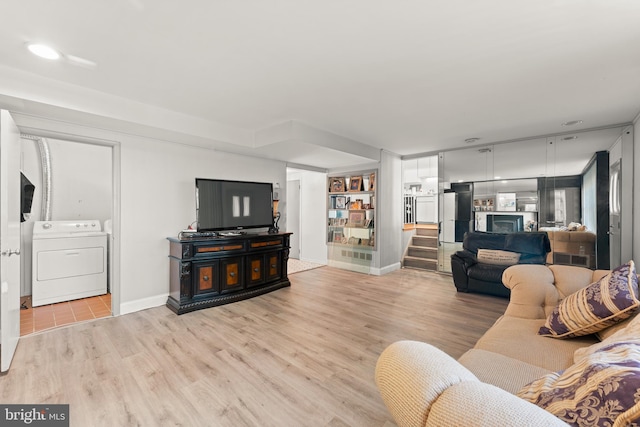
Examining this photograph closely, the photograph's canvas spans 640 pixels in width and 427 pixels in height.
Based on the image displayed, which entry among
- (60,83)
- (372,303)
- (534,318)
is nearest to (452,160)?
(372,303)

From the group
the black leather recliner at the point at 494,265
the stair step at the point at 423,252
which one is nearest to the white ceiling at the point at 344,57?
the black leather recliner at the point at 494,265

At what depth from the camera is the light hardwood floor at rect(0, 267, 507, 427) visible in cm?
171

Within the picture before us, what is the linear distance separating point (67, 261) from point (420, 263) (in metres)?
5.97

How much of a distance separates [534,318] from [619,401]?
1614 mm

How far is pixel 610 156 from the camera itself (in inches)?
148

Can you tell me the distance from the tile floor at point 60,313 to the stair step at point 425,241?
5.60 metres

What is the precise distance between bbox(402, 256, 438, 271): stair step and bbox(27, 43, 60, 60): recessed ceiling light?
5926 mm

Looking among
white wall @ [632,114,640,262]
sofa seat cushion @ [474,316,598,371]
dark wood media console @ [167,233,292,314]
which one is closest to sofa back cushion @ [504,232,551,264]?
white wall @ [632,114,640,262]

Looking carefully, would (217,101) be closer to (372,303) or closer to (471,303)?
(372,303)

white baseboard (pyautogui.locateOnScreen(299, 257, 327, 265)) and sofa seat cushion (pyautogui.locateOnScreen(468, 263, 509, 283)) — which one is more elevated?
sofa seat cushion (pyautogui.locateOnScreen(468, 263, 509, 283))

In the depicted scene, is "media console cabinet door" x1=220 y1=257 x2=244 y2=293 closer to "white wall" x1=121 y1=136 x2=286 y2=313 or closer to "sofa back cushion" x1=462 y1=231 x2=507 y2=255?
"white wall" x1=121 y1=136 x2=286 y2=313

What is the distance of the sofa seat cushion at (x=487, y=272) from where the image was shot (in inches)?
154

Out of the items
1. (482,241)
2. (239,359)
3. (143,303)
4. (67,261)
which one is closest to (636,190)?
(482,241)

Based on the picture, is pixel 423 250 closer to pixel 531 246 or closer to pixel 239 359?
pixel 531 246
